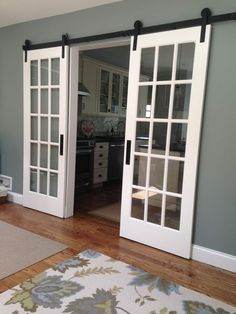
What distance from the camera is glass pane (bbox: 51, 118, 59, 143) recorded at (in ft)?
11.1

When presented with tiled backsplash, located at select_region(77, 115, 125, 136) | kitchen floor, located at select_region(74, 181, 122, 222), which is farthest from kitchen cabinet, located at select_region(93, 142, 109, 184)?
tiled backsplash, located at select_region(77, 115, 125, 136)

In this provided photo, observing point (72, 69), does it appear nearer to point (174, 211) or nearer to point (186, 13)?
point (186, 13)

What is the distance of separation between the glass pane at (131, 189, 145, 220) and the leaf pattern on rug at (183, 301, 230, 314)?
41.2 inches

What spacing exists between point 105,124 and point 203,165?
12.3 feet

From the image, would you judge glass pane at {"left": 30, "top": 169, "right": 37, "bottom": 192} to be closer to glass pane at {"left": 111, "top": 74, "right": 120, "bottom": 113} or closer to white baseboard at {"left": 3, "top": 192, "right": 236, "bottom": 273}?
white baseboard at {"left": 3, "top": 192, "right": 236, "bottom": 273}

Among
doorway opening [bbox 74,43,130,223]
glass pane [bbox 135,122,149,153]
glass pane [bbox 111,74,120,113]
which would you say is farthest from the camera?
glass pane [bbox 111,74,120,113]

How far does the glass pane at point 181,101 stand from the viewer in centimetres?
245

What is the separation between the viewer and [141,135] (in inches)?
108

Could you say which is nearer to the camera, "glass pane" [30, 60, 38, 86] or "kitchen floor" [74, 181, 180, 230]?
"kitchen floor" [74, 181, 180, 230]

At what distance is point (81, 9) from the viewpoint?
299 cm

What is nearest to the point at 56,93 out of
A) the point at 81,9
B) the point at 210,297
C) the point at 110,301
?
the point at 81,9

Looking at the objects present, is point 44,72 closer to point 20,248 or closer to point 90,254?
point 20,248

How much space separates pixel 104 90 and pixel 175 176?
340cm

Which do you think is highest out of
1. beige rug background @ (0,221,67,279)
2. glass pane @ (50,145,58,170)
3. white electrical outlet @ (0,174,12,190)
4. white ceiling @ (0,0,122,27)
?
white ceiling @ (0,0,122,27)
